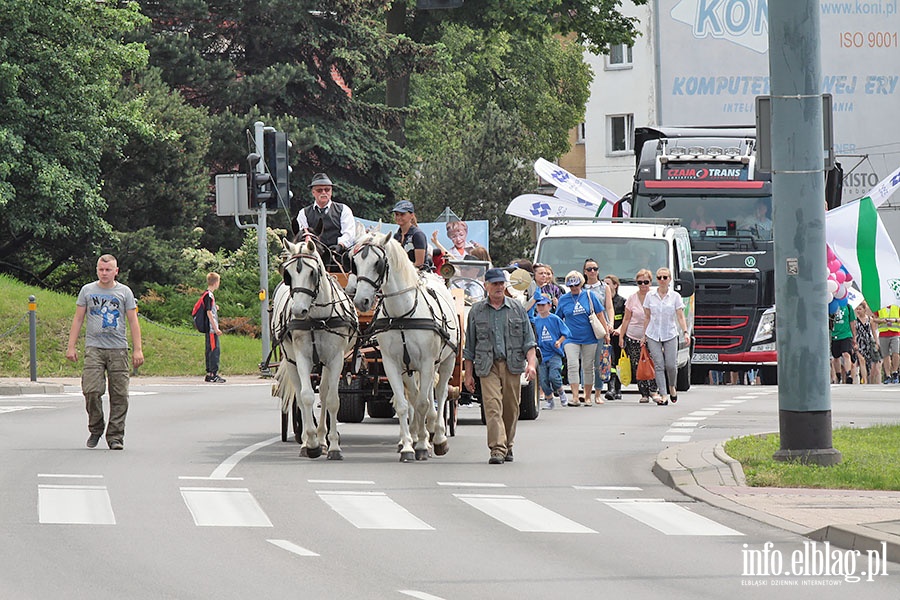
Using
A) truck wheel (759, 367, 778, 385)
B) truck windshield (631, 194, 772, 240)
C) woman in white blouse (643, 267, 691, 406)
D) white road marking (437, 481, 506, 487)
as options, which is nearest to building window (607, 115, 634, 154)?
truck wheel (759, 367, 778, 385)

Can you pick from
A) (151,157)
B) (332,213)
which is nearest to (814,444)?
(332,213)

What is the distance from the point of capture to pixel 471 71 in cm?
6825

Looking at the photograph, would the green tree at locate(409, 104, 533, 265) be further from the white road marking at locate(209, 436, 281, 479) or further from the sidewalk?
the sidewalk

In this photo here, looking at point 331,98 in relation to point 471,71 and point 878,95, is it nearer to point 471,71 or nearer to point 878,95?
point 878,95

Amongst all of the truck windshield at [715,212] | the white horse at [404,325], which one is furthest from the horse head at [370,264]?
the truck windshield at [715,212]

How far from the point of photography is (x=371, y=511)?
1327 centimetres

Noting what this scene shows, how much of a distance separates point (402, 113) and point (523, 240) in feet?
25.0

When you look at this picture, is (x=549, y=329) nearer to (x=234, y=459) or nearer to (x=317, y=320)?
(x=317, y=320)

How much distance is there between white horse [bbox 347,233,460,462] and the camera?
1669 centimetres

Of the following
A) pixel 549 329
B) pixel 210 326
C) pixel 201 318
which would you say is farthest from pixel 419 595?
pixel 201 318

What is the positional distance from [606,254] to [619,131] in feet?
164

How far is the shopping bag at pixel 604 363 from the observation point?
2629cm

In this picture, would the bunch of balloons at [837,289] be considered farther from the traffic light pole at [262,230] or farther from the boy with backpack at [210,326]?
the boy with backpack at [210,326]

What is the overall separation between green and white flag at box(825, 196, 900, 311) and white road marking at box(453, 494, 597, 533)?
2212 centimetres
